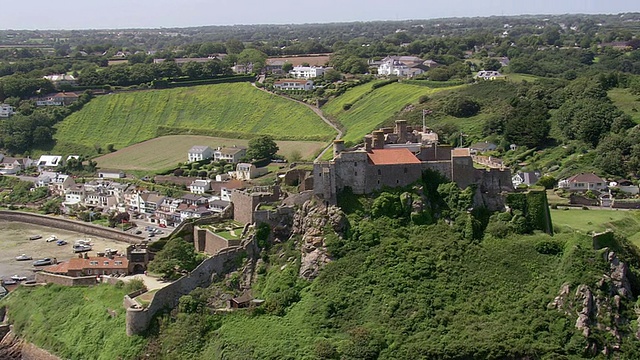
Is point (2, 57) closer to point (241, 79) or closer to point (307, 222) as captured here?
point (241, 79)

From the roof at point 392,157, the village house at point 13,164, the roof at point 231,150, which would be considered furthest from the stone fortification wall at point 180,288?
the village house at point 13,164

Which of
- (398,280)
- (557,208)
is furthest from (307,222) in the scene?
(557,208)

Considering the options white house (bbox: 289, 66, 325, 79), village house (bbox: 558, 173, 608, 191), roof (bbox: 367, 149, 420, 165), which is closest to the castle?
roof (bbox: 367, 149, 420, 165)

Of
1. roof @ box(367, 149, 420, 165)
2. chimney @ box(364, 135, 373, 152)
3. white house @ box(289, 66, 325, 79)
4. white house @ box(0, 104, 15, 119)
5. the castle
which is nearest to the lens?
the castle

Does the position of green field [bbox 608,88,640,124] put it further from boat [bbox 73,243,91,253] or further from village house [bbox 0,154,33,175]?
village house [bbox 0,154,33,175]

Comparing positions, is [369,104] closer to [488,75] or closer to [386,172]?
[488,75]

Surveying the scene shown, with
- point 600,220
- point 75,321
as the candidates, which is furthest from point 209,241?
point 600,220

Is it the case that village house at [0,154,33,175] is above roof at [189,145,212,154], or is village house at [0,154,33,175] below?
below
